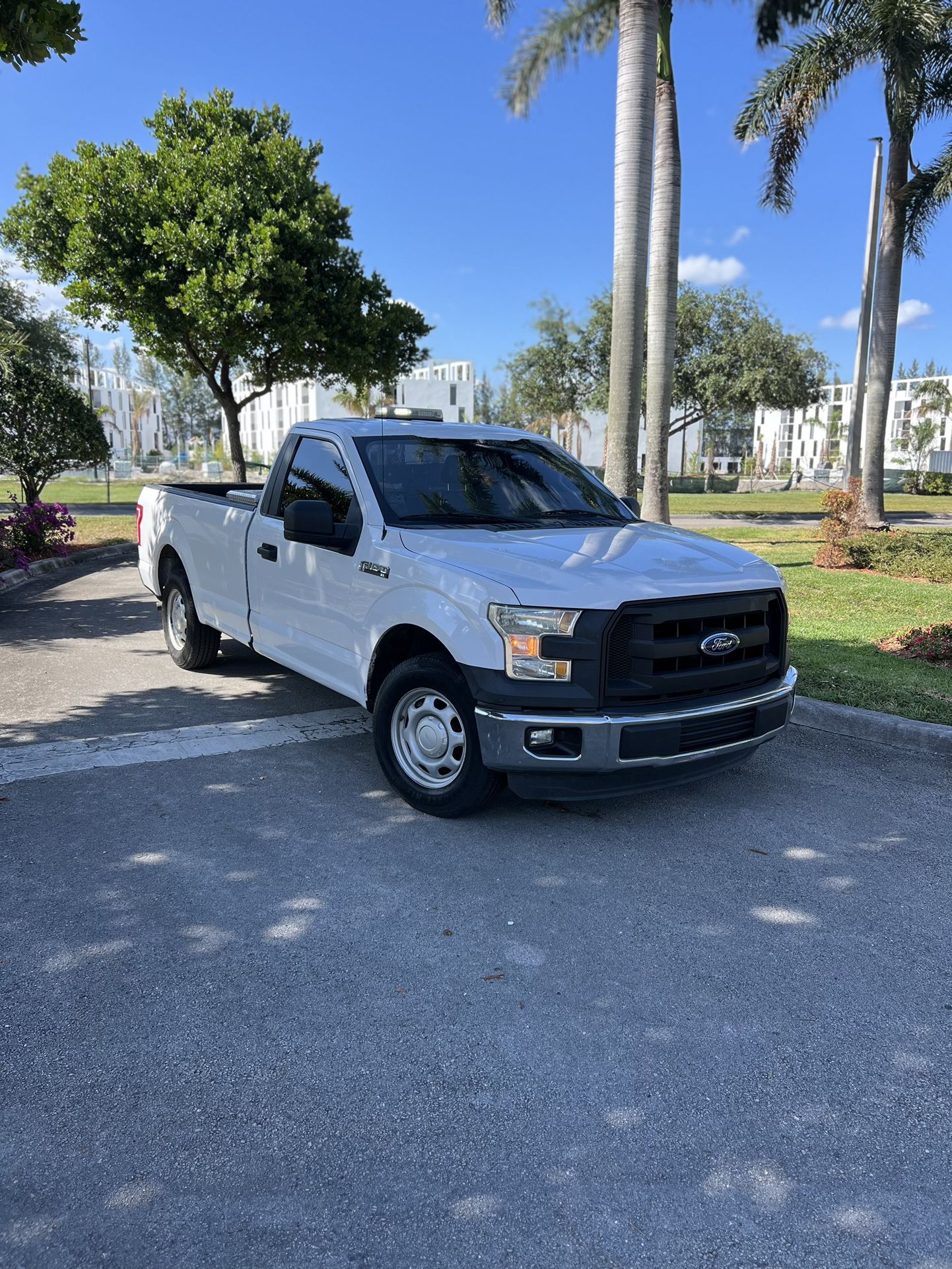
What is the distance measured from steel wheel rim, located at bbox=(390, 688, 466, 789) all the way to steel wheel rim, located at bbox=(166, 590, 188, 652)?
344cm

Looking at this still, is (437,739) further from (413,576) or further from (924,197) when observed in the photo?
(924,197)

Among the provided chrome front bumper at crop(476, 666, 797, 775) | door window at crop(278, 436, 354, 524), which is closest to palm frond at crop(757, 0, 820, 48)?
door window at crop(278, 436, 354, 524)

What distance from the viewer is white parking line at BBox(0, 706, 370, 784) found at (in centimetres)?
528

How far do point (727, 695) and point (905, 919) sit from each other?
1.25 meters

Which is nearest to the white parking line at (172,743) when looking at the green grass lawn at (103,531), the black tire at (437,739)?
the black tire at (437,739)

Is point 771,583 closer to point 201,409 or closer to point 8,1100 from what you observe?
point 8,1100

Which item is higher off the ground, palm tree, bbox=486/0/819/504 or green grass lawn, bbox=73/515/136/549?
palm tree, bbox=486/0/819/504

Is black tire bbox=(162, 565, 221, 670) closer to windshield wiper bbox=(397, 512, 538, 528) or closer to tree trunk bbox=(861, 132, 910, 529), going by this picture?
windshield wiper bbox=(397, 512, 538, 528)

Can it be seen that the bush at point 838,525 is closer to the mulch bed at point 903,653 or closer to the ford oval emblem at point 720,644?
the mulch bed at point 903,653

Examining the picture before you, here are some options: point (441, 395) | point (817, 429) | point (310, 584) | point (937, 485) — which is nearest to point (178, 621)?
point (310, 584)

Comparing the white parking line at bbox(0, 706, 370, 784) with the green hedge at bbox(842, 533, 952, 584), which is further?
the green hedge at bbox(842, 533, 952, 584)

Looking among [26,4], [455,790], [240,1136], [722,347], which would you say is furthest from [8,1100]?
[722,347]

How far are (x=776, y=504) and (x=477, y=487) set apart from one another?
116 feet

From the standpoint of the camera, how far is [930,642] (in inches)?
305
